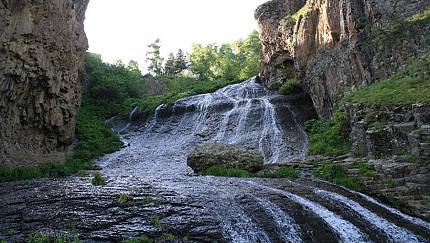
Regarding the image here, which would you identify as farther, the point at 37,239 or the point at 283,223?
the point at 283,223

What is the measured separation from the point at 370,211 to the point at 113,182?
7.91 meters

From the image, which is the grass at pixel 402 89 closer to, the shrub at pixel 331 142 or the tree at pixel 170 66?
the shrub at pixel 331 142

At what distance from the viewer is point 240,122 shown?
26062mm

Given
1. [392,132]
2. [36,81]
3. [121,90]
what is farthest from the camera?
[121,90]

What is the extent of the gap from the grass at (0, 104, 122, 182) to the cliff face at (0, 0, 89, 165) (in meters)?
1.00

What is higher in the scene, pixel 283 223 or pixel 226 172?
pixel 226 172

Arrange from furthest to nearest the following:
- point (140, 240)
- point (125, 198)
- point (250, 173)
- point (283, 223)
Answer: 1. point (250, 173)
2. point (125, 198)
3. point (283, 223)
4. point (140, 240)

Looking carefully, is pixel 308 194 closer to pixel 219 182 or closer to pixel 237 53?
pixel 219 182

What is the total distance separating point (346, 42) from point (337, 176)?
9784 mm

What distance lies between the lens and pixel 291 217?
9.43m

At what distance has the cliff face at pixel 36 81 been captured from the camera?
57.1ft

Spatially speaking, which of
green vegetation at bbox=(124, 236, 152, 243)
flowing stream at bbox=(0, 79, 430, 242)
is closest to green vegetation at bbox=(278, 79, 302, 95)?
→ flowing stream at bbox=(0, 79, 430, 242)

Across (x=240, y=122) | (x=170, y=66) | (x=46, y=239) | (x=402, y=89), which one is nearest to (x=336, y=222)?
(x=46, y=239)

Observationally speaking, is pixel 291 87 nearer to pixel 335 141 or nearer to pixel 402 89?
pixel 335 141
